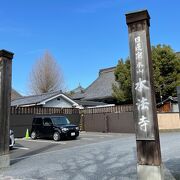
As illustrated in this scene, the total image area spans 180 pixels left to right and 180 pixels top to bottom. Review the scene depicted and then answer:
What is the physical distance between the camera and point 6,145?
873 cm

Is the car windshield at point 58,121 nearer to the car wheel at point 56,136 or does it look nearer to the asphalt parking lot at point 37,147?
the car wheel at point 56,136

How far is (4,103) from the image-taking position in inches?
344

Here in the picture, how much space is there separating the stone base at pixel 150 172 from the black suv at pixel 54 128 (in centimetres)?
1268

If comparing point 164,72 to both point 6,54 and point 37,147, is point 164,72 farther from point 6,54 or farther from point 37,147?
point 6,54

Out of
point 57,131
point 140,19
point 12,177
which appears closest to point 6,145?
point 12,177

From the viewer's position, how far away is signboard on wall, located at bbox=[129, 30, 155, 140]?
16.3 ft

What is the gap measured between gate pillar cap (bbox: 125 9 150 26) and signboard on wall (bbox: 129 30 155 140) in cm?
26

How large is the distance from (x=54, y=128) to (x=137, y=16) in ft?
44.5

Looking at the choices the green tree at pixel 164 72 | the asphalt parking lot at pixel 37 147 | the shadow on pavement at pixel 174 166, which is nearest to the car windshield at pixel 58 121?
the asphalt parking lot at pixel 37 147

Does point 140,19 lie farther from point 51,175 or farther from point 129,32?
point 51,175

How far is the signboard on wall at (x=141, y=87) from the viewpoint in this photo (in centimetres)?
497

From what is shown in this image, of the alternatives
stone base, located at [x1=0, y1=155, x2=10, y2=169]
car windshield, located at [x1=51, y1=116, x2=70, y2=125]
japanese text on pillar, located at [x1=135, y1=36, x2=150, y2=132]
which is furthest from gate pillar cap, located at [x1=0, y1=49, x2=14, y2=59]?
car windshield, located at [x1=51, y1=116, x2=70, y2=125]

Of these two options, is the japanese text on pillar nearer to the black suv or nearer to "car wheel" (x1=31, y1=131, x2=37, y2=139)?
the black suv

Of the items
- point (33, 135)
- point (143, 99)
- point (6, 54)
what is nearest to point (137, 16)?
point (143, 99)
